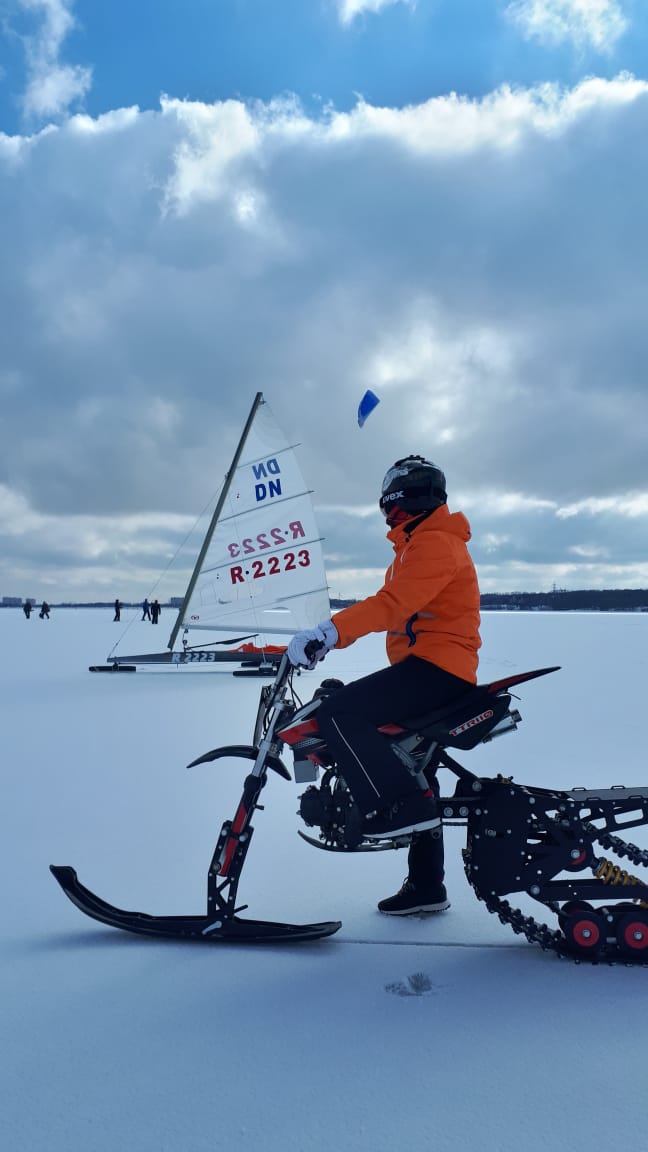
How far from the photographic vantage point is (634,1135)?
6.48 ft

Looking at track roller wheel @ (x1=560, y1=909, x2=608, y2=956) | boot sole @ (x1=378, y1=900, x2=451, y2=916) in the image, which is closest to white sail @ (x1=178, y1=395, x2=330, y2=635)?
boot sole @ (x1=378, y1=900, x2=451, y2=916)

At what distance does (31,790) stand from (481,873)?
3.79m

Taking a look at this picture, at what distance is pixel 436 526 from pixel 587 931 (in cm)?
158

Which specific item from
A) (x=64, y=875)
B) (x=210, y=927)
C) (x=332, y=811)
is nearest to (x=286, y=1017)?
(x=210, y=927)

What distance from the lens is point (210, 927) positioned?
3.17m

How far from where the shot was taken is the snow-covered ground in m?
2.02

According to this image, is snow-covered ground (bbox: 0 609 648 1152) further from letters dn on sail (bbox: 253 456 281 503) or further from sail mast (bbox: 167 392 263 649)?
letters dn on sail (bbox: 253 456 281 503)

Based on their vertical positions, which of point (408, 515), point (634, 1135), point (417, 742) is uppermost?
point (408, 515)

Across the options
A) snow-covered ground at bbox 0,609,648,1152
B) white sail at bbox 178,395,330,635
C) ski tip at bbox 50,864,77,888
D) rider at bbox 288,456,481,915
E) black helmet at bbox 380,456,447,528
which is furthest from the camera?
white sail at bbox 178,395,330,635

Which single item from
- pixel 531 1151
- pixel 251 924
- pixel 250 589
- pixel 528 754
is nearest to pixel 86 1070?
pixel 251 924

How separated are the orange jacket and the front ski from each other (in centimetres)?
111

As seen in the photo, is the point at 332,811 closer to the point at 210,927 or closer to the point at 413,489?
the point at 210,927

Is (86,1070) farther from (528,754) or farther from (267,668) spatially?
(267,668)

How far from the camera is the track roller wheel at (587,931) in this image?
9.73ft
